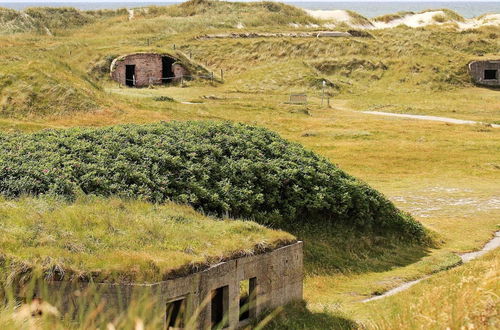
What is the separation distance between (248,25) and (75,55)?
34875 mm

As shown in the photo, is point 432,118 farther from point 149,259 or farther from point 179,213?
point 149,259

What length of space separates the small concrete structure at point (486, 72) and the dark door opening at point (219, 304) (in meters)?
62.7

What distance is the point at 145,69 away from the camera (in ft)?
217

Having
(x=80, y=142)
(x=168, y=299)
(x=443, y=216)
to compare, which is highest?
(x=80, y=142)

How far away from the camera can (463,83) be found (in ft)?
239

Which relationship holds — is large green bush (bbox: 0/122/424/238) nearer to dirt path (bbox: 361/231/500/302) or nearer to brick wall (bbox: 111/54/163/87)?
dirt path (bbox: 361/231/500/302)

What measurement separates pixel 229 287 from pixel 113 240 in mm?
2227

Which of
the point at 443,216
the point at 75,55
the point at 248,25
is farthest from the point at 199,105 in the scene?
the point at 248,25

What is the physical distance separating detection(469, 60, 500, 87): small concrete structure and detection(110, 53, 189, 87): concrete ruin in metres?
26.2

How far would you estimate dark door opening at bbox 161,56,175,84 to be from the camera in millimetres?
67500

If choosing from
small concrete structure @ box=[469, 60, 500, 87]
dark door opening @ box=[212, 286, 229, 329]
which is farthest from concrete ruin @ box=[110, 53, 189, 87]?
dark door opening @ box=[212, 286, 229, 329]

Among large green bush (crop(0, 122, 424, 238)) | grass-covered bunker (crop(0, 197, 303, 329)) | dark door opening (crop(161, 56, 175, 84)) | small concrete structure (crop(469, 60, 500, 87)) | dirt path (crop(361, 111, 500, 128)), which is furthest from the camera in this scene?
small concrete structure (crop(469, 60, 500, 87))

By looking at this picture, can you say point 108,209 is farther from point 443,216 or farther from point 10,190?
point 443,216

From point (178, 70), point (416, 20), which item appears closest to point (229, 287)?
point (178, 70)
